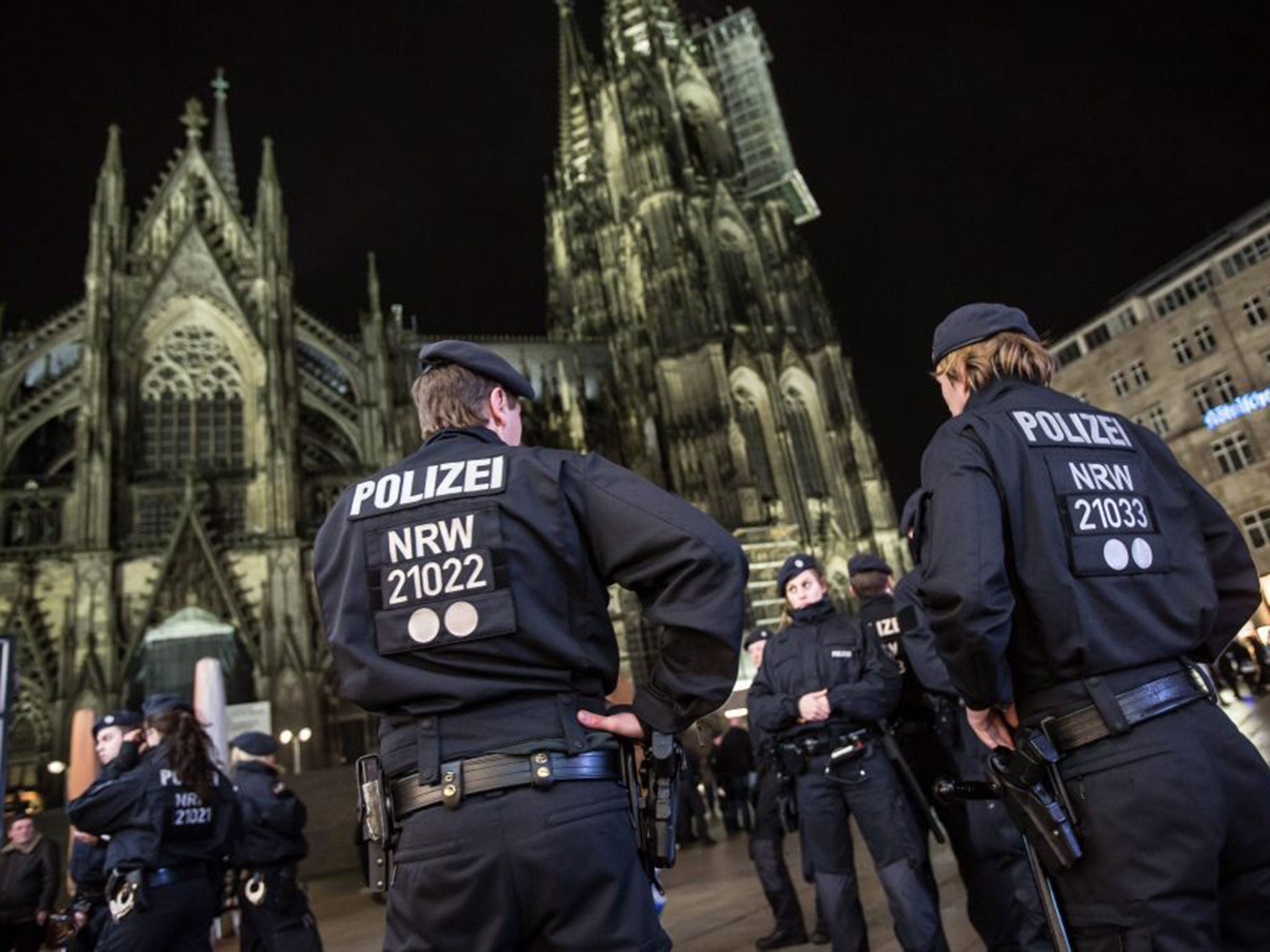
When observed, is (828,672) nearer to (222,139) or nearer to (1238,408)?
(1238,408)

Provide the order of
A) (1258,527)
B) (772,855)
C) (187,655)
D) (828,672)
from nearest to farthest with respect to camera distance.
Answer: (828,672) → (772,855) → (187,655) → (1258,527)

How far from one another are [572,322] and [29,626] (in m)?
31.0

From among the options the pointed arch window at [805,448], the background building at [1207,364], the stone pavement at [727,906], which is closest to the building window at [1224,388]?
the background building at [1207,364]

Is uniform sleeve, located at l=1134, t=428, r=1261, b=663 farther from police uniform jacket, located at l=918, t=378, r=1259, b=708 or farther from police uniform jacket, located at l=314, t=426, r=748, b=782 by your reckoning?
police uniform jacket, located at l=314, t=426, r=748, b=782

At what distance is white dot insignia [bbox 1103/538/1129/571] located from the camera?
223 centimetres

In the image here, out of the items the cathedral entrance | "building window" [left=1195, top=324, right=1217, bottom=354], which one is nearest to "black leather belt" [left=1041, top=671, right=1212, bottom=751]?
the cathedral entrance

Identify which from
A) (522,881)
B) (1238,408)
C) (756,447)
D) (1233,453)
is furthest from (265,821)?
(1233,453)

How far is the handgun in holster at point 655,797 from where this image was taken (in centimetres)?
209

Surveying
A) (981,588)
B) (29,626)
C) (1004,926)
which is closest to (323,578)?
(981,588)

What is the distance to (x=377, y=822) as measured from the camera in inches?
83.3

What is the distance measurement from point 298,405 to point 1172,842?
26.6 meters

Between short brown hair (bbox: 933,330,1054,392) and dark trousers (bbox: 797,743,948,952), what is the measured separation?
2.22 m

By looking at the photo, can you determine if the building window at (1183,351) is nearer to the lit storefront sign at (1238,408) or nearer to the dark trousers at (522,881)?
the lit storefront sign at (1238,408)

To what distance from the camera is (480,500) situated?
7.14 ft
